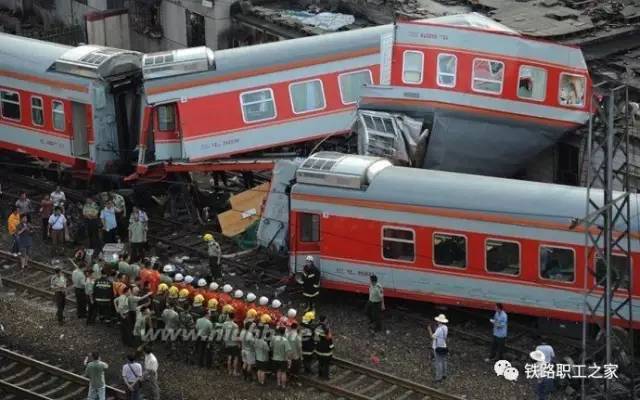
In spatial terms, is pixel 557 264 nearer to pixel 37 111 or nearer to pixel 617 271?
pixel 617 271

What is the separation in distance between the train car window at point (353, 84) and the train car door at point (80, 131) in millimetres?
6480

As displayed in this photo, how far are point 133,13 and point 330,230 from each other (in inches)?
763

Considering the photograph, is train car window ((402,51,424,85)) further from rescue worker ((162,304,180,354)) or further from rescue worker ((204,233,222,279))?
rescue worker ((162,304,180,354))

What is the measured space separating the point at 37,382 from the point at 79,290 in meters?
2.51

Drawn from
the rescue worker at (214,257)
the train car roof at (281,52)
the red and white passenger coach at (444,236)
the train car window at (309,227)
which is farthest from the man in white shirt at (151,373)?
the train car roof at (281,52)

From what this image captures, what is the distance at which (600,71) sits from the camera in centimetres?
3659

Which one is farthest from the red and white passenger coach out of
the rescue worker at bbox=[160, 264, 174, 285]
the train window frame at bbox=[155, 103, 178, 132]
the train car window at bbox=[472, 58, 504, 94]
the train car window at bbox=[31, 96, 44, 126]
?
the train car window at bbox=[31, 96, 44, 126]

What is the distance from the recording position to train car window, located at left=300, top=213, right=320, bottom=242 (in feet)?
96.6

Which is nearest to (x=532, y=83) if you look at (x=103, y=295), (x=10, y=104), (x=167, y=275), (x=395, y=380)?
(x=395, y=380)

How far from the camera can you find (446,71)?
32.4 metres

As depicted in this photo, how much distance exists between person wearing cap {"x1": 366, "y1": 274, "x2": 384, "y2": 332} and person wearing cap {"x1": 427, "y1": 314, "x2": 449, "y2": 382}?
6.33 ft

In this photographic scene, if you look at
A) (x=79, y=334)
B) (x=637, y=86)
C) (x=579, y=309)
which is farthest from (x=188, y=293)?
(x=637, y=86)

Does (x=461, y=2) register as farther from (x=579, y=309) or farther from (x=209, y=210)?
(x=579, y=309)

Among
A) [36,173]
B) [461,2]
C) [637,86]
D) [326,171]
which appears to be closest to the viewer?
[326,171]
